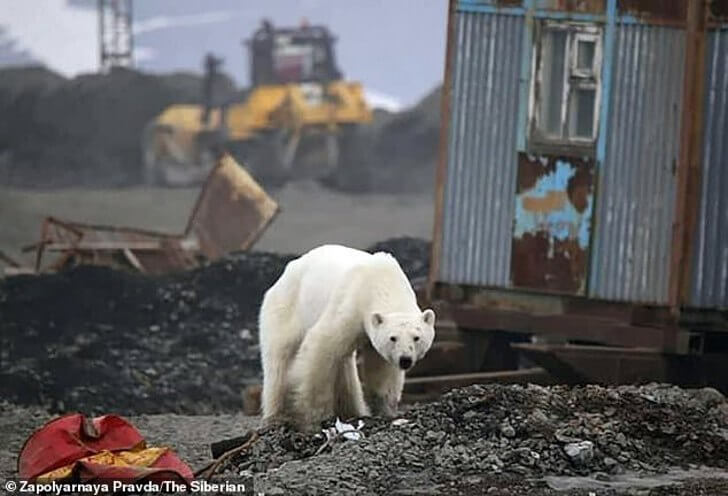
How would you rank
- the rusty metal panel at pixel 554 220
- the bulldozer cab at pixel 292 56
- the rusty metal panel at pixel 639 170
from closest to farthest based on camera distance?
the rusty metal panel at pixel 639 170, the rusty metal panel at pixel 554 220, the bulldozer cab at pixel 292 56

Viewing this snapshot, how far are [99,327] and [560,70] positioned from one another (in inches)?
308

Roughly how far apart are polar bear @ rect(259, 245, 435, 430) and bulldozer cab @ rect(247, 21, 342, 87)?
2318 centimetres

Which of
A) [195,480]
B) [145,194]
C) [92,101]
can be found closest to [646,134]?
[195,480]

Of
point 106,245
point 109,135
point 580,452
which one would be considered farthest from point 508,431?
point 109,135

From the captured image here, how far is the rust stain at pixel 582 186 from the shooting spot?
567 inches

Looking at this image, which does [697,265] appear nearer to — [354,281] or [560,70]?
[560,70]

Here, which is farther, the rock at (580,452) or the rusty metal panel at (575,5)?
the rusty metal panel at (575,5)

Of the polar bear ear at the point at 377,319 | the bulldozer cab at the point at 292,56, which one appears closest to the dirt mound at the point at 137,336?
the polar bear ear at the point at 377,319

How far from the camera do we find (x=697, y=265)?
14094 millimetres

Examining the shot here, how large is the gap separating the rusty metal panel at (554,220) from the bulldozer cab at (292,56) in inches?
802

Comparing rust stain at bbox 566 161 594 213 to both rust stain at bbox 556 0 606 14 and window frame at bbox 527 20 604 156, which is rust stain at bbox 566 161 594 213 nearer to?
window frame at bbox 527 20 604 156

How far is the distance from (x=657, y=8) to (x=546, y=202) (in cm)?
172

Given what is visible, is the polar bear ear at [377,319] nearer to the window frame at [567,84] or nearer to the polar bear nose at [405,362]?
the polar bear nose at [405,362]

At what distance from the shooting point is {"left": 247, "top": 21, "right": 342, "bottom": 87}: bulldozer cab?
35.1 m
